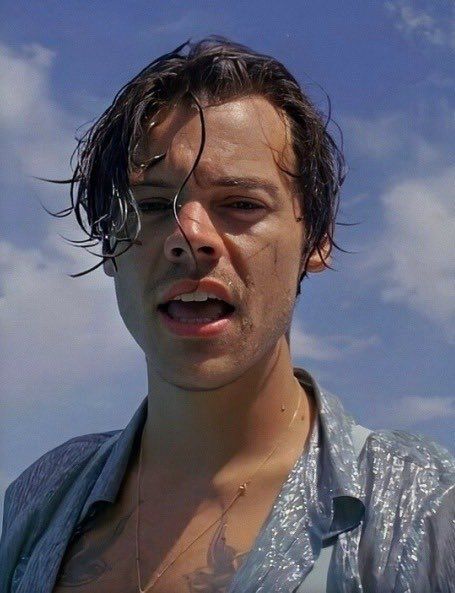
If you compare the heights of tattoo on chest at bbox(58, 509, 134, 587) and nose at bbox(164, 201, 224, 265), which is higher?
nose at bbox(164, 201, 224, 265)

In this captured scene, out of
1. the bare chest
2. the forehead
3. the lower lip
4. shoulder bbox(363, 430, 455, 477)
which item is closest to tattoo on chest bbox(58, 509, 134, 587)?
the bare chest

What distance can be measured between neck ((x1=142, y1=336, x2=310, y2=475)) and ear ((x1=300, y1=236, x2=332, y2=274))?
0.29m

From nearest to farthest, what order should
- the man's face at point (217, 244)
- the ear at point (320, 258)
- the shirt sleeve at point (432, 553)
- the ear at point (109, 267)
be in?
1. the shirt sleeve at point (432, 553)
2. the man's face at point (217, 244)
3. the ear at point (109, 267)
4. the ear at point (320, 258)

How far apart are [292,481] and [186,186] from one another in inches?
32.6

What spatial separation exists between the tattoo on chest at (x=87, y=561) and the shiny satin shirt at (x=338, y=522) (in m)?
0.04

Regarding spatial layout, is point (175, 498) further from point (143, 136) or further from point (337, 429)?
point (143, 136)

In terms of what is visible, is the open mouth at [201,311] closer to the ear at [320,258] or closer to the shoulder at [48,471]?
the ear at [320,258]

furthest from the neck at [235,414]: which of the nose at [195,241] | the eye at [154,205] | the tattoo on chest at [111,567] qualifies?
the eye at [154,205]

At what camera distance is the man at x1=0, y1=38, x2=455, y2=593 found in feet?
8.11

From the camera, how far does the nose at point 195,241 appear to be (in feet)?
8.68

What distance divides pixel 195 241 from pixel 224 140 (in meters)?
0.33

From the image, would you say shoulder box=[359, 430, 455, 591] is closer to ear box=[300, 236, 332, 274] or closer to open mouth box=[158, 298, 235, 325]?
open mouth box=[158, 298, 235, 325]

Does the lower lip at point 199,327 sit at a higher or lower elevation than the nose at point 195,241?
lower

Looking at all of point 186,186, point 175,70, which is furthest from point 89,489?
point 175,70
